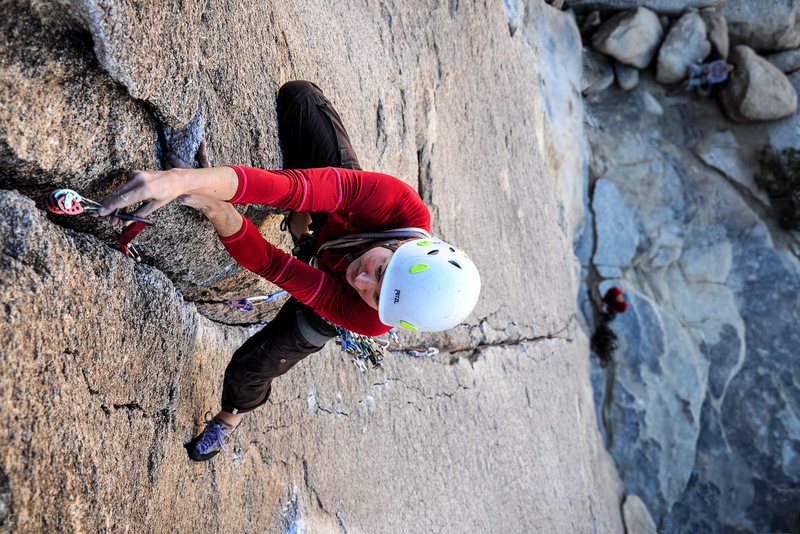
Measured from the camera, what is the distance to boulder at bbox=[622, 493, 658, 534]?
5367 mm

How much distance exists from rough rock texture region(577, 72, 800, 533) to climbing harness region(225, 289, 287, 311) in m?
4.64

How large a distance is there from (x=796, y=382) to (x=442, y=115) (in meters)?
5.26

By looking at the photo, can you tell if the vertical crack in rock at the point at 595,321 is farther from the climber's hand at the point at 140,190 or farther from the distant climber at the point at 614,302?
the climber's hand at the point at 140,190

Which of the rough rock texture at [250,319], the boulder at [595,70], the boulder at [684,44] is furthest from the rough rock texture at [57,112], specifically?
the boulder at [684,44]

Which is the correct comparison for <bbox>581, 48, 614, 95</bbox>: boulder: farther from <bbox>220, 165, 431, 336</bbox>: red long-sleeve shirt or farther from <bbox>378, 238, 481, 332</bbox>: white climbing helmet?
<bbox>378, 238, 481, 332</bbox>: white climbing helmet

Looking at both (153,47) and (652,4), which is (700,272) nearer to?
(652,4)

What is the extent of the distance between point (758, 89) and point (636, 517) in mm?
4582

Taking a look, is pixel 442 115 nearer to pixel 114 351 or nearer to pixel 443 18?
pixel 443 18

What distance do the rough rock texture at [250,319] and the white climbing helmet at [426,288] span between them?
0.52 metres

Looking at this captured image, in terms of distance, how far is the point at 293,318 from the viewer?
70.3 inches

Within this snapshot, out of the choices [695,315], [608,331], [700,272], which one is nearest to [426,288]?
[608,331]

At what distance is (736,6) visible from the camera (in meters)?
6.95

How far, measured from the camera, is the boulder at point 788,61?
279 inches

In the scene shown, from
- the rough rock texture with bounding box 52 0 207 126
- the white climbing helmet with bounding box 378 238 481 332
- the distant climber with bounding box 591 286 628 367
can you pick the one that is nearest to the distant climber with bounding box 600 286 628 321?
the distant climber with bounding box 591 286 628 367
